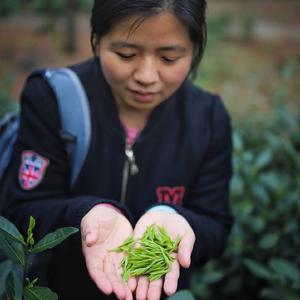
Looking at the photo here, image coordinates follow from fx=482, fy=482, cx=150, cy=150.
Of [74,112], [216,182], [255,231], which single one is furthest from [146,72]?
[255,231]

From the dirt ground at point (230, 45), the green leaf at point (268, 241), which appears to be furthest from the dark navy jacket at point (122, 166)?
the dirt ground at point (230, 45)

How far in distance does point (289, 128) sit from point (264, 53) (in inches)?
105

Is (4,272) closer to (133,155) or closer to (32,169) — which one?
(32,169)

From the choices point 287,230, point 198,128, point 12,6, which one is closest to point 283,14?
point 12,6

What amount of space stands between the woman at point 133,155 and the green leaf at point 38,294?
0.16 meters

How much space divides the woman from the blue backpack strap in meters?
0.03

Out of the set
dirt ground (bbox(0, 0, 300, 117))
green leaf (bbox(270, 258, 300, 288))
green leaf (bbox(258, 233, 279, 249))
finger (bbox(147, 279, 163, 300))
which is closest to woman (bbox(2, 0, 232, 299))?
finger (bbox(147, 279, 163, 300))

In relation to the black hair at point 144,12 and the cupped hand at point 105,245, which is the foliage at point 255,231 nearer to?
the cupped hand at point 105,245

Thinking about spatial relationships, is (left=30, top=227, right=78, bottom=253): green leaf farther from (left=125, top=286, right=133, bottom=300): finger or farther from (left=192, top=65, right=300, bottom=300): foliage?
(left=192, top=65, right=300, bottom=300): foliage

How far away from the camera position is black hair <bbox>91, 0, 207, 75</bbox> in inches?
55.0

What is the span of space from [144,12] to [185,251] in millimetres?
688

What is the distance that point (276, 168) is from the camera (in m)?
2.83

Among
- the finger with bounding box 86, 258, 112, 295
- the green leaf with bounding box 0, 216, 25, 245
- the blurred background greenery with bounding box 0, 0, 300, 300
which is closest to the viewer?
the green leaf with bounding box 0, 216, 25, 245

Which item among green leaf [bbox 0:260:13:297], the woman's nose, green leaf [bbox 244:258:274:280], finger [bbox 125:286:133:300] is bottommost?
green leaf [bbox 244:258:274:280]
